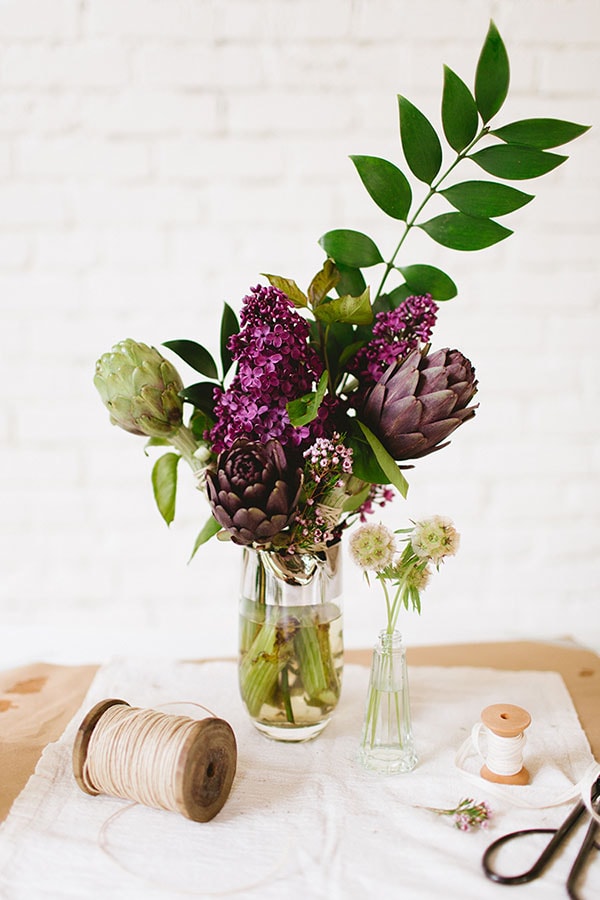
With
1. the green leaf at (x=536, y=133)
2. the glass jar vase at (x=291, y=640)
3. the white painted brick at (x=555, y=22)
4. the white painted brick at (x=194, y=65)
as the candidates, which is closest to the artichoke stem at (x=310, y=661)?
the glass jar vase at (x=291, y=640)

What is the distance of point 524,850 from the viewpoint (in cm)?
78

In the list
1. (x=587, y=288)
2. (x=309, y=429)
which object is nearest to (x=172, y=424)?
(x=309, y=429)

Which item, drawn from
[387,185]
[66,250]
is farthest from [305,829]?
[66,250]

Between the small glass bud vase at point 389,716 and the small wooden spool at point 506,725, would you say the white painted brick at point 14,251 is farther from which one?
the small wooden spool at point 506,725

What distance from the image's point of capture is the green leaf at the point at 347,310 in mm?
836

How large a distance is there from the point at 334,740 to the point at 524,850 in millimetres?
252

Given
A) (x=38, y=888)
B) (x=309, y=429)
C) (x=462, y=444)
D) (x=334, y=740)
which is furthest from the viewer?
(x=462, y=444)

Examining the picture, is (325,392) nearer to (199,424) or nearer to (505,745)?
(199,424)

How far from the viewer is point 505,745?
34.5 inches

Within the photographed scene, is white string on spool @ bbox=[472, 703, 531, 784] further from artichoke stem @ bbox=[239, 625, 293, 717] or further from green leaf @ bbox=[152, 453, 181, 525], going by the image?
green leaf @ bbox=[152, 453, 181, 525]

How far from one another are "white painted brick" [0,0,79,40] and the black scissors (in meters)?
1.19

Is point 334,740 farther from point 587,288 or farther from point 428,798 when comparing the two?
point 587,288

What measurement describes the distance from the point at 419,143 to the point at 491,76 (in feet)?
0.31

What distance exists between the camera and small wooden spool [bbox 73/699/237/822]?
0.79 metres
